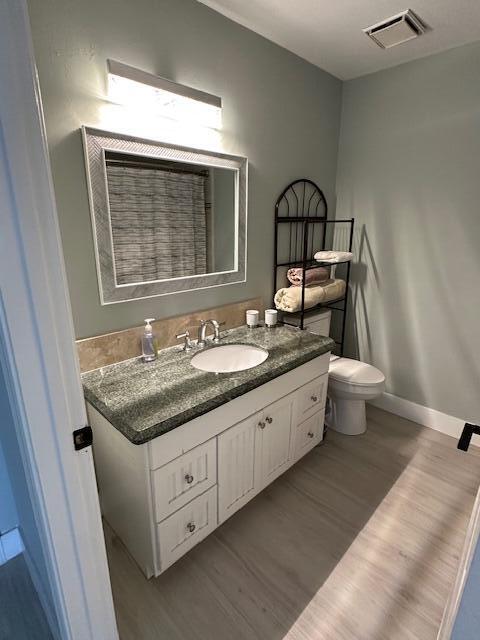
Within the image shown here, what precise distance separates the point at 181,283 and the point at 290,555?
1309mm

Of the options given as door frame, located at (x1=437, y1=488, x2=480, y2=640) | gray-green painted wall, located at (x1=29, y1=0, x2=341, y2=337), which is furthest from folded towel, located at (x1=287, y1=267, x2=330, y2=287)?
door frame, located at (x1=437, y1=488, x2=480, y2=640)

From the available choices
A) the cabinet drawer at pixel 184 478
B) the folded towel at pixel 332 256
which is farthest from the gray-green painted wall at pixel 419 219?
the cabinet drawer at pixel 184 478

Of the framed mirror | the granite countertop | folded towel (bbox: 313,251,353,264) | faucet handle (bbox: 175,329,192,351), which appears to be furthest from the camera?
folded towel (bbox: 313,251,353,264)

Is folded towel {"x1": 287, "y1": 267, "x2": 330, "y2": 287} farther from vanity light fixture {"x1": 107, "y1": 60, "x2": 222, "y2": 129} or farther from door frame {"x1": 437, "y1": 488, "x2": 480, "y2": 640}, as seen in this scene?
door frame {"x1": 437, "y1": 488, "x2": 480, "y2": 640}

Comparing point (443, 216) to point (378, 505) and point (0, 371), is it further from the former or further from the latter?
point (0, 371)

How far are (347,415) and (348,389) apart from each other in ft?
0.84

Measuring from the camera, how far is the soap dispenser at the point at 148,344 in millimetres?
1476

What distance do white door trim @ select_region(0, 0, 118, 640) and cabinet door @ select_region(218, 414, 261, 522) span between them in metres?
0.56

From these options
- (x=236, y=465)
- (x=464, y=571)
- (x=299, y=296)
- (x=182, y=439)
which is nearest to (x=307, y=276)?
(x=299, y=296)

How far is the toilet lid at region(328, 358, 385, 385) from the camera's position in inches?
78.9

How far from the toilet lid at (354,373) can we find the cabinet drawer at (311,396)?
0.78 ft

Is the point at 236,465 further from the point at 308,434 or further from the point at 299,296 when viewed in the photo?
the point at 299,296

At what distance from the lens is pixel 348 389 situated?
202 centimetres

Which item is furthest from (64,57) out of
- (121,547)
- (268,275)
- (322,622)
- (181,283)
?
(322,622)
